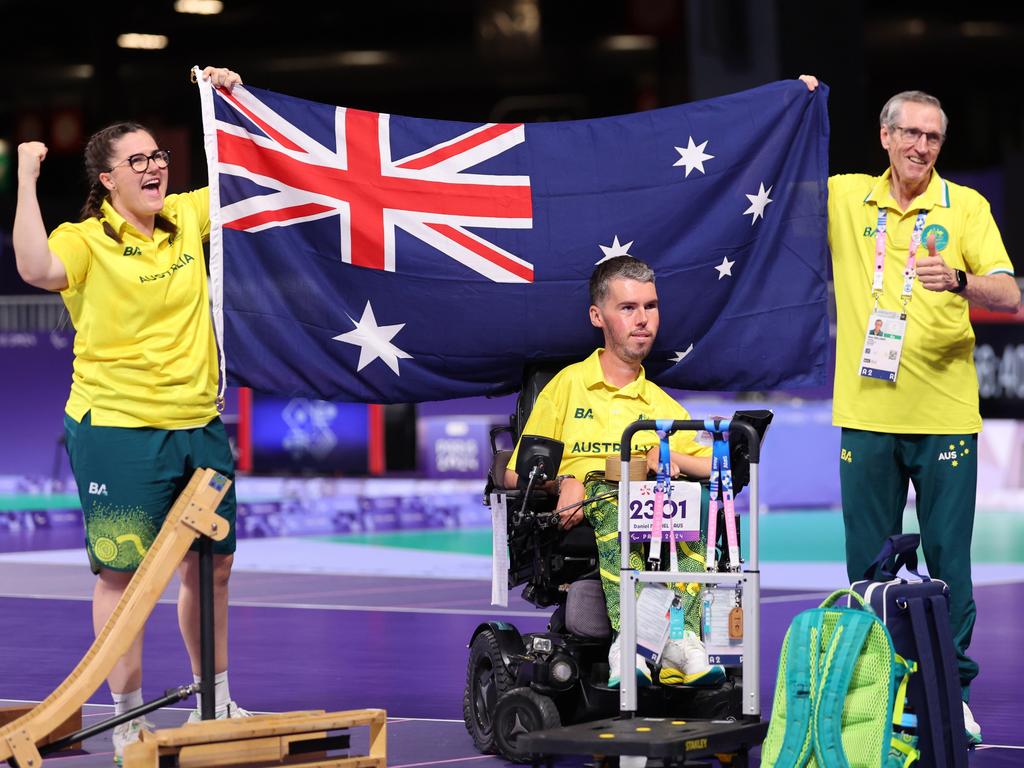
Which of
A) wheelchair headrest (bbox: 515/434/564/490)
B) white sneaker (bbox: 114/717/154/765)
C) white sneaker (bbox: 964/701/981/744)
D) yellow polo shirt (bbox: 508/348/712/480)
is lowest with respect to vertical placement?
white sneaker (bbox: 964/701/981/744)

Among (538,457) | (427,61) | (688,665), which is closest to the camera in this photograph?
(688,665)

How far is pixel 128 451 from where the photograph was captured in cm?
457

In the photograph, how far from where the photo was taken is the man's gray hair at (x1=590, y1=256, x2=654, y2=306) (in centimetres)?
481

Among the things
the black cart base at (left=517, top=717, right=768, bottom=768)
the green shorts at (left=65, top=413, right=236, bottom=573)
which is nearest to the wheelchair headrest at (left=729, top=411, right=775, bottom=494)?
the black cart base at (left=517, top=717, right=768, bottom=768)

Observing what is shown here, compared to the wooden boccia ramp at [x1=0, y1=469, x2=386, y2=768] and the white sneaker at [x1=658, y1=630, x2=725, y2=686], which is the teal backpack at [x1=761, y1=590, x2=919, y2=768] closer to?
the white sneaker at [x1=658, y1=630, x2=725, y2=686]

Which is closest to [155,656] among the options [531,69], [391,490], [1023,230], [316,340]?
[316,340]

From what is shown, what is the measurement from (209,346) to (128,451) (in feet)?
1.28

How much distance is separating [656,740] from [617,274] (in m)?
1.52

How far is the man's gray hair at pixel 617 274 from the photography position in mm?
4812

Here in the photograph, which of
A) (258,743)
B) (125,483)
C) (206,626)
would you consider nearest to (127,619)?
(206,626)

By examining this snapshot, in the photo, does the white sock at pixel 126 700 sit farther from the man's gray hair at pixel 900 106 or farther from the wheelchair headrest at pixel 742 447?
the man's gray hair at pixel 900 106

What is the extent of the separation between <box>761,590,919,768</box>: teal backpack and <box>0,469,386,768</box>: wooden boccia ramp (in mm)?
1019

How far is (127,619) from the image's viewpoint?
13.5ft

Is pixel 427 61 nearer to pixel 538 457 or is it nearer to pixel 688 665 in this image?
pixel 538 457
